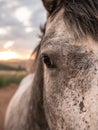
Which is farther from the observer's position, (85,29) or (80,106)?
(85,29)

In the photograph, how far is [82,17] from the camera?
2217 mm

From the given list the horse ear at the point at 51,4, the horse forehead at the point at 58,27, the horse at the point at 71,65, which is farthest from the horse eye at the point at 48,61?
the horse ear at the point at 51,4

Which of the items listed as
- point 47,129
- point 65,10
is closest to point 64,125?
point 47,129

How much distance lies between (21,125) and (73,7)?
1.54 meters

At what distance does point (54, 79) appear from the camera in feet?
7.44

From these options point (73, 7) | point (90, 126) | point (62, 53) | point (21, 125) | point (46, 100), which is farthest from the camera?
point (21, 125)

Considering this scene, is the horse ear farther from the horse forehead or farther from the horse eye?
the horse eye

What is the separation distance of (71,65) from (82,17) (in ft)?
1.27

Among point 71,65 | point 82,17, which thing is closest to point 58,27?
point 82,17

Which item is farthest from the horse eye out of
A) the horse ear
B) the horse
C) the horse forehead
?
the horse ear

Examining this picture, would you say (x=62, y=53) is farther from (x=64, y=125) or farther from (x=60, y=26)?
(x=64, y=125)

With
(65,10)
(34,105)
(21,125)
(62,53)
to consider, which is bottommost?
(21,125)

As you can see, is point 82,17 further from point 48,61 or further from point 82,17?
point 48,61

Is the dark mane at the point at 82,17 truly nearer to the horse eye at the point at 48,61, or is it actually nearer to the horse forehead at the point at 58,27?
the horse forehead at the point at 58,27
